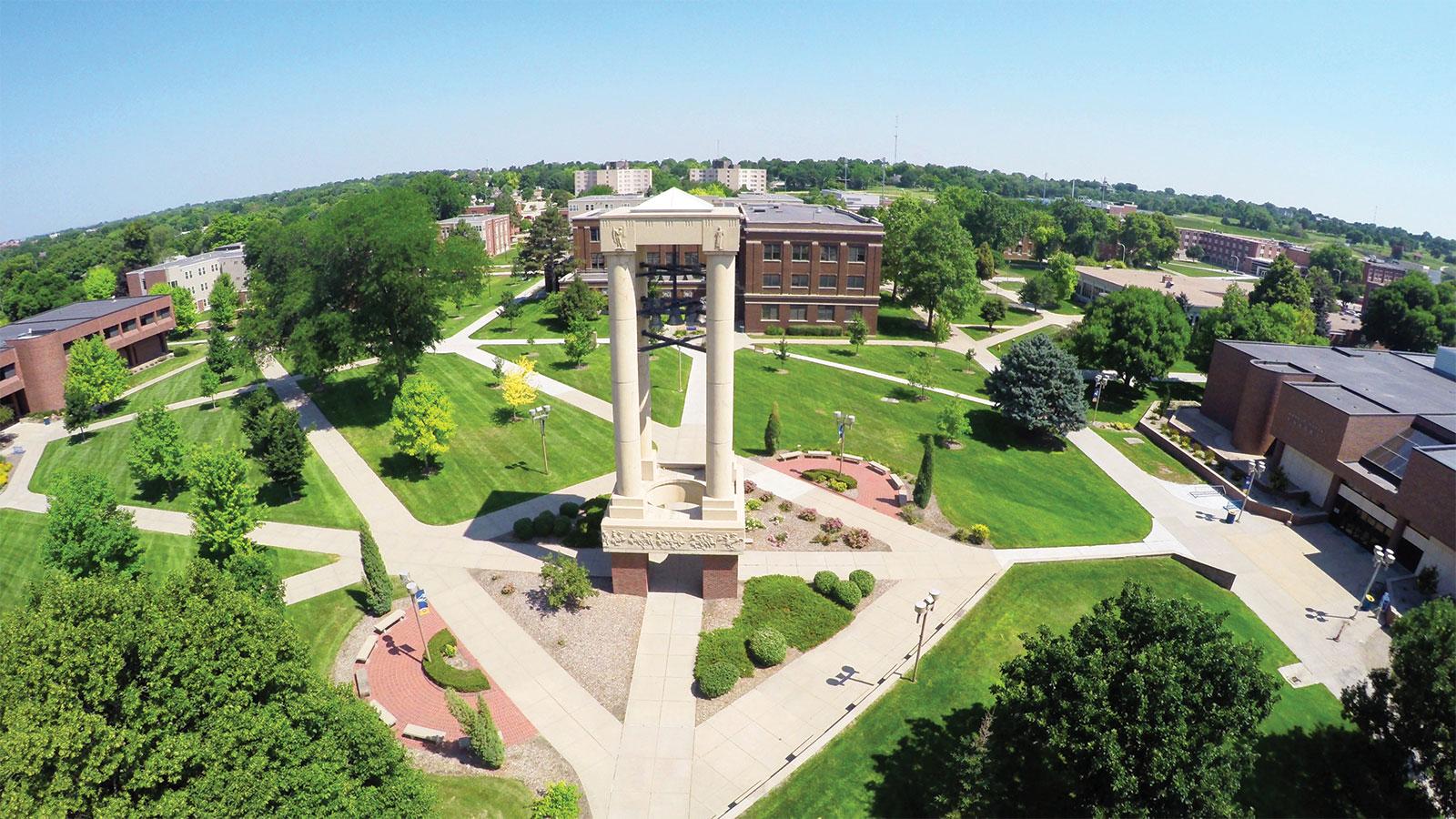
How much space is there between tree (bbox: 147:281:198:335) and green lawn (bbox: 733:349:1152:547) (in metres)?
65.9

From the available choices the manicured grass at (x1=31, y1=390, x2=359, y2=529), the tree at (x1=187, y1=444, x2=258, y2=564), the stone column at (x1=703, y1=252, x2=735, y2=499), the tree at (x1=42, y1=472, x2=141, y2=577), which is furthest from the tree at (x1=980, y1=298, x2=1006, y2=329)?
the tree at (x1=42, y1=472, x2=141, y2=577)

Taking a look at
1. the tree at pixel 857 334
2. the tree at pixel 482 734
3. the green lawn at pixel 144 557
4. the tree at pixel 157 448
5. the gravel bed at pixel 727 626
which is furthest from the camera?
the tree at pixel 857 334

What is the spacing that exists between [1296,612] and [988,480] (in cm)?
1721

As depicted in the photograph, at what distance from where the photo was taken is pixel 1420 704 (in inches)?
832

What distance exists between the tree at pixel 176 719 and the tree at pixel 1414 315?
4194 inches

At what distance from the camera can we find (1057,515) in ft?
140

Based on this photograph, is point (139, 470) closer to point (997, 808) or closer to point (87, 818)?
point (87, 818)

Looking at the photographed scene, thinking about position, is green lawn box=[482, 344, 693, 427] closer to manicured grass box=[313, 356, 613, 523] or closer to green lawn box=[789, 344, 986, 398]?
manicured grass box=[313, 356, 613, 523]

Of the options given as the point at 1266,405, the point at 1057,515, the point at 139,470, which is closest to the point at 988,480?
the point at 1057,515

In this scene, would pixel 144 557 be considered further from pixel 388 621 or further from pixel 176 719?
pixel 176 719

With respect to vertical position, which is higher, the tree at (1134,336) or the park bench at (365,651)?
the tree at (1134,336)

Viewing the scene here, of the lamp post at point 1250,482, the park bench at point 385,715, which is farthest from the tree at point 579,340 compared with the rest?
the lamp post at point 1250,482

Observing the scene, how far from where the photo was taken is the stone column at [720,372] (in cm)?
2917

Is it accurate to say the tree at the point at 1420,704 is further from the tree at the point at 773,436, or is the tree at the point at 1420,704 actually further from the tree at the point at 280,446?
the tree at the point at 280,446
